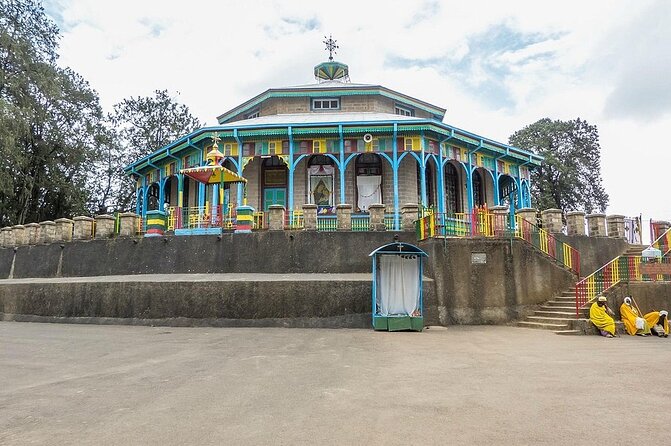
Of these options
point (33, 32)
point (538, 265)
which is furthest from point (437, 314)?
point (33, 32)

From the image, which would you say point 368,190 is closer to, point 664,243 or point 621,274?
point 621,274

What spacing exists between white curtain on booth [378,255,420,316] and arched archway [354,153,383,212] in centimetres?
816

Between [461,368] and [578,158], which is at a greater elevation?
[578,158]

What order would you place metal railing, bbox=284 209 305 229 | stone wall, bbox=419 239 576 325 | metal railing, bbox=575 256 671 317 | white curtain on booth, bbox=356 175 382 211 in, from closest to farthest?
1. metal railing, bbox=575 256 671 317
2. stone wall, bbox=419 239 576 325
3. metal railing, bbox=284 209 305 229
4. white curtain on booth, bbox=356 175 382 211

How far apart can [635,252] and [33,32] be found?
34467mm

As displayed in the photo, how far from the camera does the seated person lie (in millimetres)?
11219

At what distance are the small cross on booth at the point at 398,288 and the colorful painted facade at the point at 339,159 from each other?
3.69 m

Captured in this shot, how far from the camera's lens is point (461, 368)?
7207 mm

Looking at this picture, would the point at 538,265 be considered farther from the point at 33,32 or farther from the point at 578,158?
the point at 33,32

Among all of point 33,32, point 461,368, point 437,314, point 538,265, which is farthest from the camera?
point 33,32

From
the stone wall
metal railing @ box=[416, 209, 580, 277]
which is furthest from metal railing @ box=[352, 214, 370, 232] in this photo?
the stone wall

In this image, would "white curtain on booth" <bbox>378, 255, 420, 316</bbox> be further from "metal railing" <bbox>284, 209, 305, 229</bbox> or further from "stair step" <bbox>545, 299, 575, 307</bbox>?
"stair step" <bbox>545, 299, 575, 307</bbox>

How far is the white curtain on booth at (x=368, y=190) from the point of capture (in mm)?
20344

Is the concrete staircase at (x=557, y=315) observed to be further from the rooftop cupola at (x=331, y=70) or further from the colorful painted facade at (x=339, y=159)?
the rooftop cupola at (x=331, y=70)
